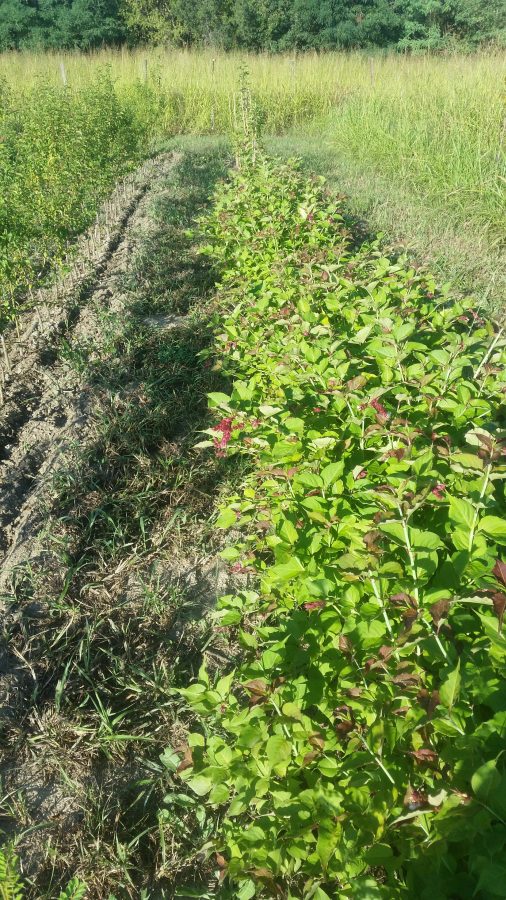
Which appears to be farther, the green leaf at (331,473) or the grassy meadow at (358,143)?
the grassy meadow at (358,143)

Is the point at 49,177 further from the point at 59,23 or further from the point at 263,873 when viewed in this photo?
the point at 59,23

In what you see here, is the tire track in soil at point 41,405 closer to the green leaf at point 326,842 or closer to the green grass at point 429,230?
the green leaf at point 326,842

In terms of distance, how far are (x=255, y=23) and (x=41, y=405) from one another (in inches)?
1137

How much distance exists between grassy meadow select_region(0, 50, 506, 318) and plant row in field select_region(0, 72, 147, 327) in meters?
0.02

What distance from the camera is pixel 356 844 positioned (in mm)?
972

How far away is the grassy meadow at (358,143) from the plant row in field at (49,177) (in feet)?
0.08

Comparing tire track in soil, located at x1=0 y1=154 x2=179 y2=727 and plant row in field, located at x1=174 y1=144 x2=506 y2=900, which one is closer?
plant row in field, located at x1=174 y1=144 x2=506 y2=900

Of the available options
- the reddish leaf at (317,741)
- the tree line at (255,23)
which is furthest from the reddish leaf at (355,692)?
the tree line at (255,23)

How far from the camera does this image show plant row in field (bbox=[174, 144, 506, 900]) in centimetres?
92

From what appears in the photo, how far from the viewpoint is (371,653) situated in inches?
44.6

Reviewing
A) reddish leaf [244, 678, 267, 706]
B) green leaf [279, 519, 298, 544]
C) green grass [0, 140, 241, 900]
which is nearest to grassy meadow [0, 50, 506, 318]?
green grass [0, 140, 241, 900]

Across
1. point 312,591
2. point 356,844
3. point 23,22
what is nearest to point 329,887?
point 356,844

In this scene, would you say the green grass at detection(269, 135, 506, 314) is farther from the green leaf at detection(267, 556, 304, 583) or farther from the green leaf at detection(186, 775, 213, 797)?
the green leaf at detection(186, 775, 213, 797)

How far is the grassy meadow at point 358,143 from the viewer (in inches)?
201
